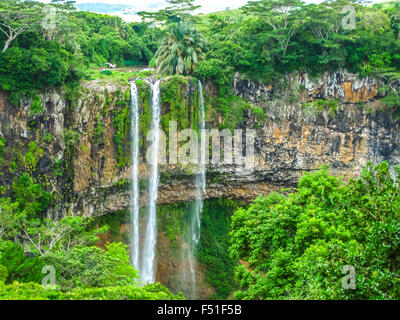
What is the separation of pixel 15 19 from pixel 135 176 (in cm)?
977

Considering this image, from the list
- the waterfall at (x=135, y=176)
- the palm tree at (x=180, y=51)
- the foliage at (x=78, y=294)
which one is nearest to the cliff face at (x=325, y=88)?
the palm tree at (x=180, y=51)

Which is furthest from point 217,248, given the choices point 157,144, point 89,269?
point 89,269

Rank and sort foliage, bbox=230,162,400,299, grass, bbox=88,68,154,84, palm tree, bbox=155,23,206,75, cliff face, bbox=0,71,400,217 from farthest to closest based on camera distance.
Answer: palm tree, bbox=155,23,206,75 → grass, bbox=88,68,154,84 → cliff face, bbox=0,71,400,217 → foliage, bbox=230,162,400,299

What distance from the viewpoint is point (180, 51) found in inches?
925

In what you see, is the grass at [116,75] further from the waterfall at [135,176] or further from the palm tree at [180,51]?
the palm tree at [180,51]

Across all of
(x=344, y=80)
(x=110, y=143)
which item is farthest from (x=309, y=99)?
(x=110, y=143)

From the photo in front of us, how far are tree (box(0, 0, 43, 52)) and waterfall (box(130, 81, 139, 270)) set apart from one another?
18.8 feet

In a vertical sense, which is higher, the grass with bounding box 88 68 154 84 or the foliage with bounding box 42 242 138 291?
the grass with bounding box 88 68 154 84

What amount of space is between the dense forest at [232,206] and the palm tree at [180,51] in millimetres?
75

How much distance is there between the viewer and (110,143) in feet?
71.3

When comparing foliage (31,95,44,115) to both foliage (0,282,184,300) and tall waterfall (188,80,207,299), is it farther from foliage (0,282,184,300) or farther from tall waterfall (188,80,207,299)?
foliage (0,282,184,300)

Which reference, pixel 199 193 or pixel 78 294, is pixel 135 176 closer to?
pixel 199 193

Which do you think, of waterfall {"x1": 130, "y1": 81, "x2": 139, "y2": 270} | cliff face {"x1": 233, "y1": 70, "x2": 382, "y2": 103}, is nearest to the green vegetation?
waterfall {"x1": 130, "y1": 81, "x2": 139, "y2": 270}

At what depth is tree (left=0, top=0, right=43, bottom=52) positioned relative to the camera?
17.6m
